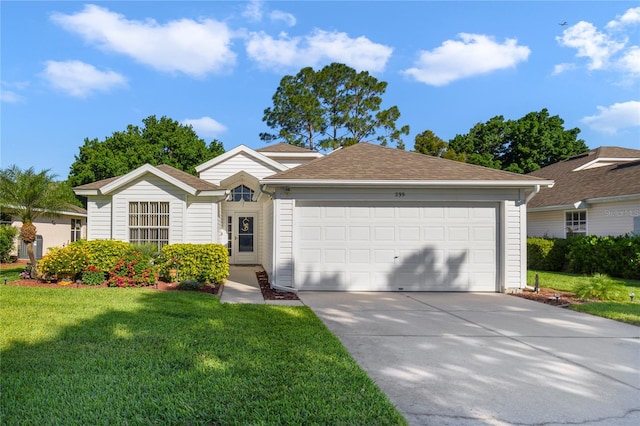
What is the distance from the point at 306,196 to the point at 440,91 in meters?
11.9

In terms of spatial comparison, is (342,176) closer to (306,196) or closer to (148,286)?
(306,196)

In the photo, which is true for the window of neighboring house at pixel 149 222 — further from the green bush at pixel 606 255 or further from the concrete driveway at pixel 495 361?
the green bush at pixel 606 255

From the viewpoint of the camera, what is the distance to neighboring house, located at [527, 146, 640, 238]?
45.4ft

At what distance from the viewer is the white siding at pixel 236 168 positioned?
17.3 meters

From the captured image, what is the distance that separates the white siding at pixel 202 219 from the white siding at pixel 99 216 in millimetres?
2444

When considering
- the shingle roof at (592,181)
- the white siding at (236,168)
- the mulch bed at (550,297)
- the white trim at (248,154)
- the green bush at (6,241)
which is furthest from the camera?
the white siding at (236,168)

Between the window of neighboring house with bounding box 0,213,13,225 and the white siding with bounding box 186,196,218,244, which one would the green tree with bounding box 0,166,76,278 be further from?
the window of neighboring house with bounding box 0,213,13,225

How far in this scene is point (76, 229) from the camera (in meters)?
23.8

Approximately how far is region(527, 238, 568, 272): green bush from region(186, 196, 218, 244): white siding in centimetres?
1252

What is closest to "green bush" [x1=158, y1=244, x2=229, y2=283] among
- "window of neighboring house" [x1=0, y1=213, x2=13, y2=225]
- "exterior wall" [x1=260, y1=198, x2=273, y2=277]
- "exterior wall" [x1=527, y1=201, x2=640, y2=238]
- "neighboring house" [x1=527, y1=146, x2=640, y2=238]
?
"exterior wall" [x1=260, y1=198, x2=273, y2=277]

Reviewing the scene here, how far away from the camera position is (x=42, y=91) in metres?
11.2

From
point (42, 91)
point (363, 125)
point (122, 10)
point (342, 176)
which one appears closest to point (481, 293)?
point (342, 176)

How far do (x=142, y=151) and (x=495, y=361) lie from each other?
111 feet

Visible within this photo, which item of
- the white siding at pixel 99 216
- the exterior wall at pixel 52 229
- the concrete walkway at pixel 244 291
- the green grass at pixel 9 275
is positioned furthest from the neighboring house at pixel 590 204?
the exterior wall at pixel 52 229
